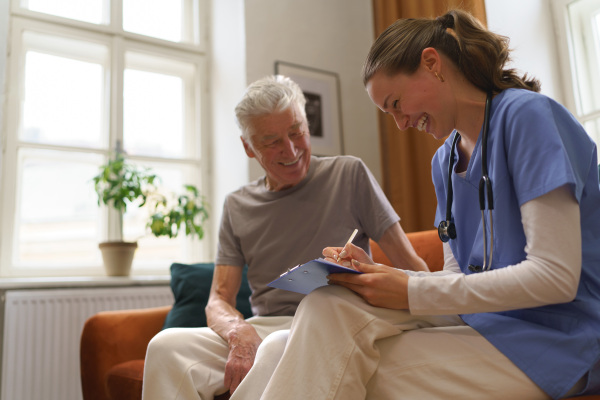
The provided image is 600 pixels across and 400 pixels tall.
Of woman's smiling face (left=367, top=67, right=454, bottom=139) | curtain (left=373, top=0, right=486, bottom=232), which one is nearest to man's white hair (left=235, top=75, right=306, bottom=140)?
woman's smiling face (left=367, top=67, right=454, bottom=139)

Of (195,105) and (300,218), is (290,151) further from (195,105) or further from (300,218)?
(195,105)

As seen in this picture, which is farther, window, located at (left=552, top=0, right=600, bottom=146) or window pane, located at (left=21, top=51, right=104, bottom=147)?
window pane, located at (left=21, top=51, right=104, bottom=147)

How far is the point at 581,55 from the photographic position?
9.45 feet

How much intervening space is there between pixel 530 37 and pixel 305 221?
73.6 inches

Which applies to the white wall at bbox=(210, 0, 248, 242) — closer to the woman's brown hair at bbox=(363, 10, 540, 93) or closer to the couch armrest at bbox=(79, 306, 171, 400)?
the couch armrest at bbox=(79, 306, 171, 400)

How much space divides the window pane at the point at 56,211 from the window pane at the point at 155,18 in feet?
2.91

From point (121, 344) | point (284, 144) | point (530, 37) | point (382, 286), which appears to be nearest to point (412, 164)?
point (530, 37)

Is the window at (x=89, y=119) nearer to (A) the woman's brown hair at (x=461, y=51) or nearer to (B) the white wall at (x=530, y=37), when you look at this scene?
(B) the white wall at (x=530, y=37)

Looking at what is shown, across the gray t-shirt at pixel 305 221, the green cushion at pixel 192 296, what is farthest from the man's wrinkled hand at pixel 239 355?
the green cushion at pixel 192 296

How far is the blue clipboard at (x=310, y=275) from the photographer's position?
40.1 inches

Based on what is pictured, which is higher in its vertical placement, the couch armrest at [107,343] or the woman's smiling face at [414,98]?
the woman's smiling face at [414,98]

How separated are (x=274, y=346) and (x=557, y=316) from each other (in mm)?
536

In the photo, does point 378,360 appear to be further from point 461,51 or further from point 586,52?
point 586,52

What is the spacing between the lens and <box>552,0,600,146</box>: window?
2785 mm
